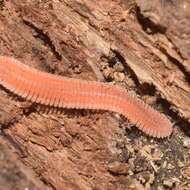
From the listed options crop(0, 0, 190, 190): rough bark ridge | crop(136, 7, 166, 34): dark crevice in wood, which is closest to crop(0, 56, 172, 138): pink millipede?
crop(0, 0, 190, 190): rough bark ridge

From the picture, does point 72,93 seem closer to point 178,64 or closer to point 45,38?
point 45,38

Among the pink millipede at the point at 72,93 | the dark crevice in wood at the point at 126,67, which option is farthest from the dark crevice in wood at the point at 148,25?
the pink millipede at the point at 72,93

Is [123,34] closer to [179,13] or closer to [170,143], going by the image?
[179,13]

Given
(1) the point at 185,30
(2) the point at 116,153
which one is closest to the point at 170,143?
(2) the point at 116,153

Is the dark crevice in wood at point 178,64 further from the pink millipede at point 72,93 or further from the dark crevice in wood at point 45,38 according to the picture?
the dark crevice in wood at point 45,38

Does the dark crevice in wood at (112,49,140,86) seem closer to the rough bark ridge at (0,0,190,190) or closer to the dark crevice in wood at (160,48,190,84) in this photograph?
the rough bark ridge at (0,0,190,190)

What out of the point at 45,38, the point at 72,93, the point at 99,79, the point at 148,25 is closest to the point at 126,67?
the point at 99,79
